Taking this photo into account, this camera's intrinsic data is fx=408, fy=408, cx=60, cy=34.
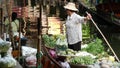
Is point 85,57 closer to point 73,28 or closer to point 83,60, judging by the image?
Result: point 83,60

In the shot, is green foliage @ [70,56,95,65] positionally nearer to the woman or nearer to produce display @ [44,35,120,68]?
produce display @ [44,35,120,68]

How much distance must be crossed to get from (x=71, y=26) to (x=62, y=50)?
24.6 inches

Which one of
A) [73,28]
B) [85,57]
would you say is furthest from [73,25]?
[85,57]

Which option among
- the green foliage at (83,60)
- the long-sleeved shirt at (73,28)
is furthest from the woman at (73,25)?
the green foliage at (83,60)

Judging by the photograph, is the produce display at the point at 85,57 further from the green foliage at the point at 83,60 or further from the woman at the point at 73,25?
the woman at the point at 73,25

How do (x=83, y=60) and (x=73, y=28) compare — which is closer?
(x=83, y=60)

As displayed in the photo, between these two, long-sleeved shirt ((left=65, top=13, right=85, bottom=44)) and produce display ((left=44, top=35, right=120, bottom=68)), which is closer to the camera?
produce display ((left=44, top=35, right=120, bottom=68))

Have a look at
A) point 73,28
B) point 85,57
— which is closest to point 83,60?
point 85,57

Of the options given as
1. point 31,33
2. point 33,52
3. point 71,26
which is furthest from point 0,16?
point 31,33

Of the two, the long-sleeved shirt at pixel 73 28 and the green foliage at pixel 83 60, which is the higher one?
the long-sleeved shirt at pixel 73 28

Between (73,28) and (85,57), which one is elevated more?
(73,28)

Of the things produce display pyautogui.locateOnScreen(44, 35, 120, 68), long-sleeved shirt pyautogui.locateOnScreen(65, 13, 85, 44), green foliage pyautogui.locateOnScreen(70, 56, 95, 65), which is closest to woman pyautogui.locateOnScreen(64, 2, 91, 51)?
long-sleeved shirt pyautogui.locateOnScreen(65, 13, 85, 44)

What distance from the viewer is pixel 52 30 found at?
58.7 ft

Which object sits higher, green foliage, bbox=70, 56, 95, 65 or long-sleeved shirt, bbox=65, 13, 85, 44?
long-sleeved shirt, bbox=65, 13, 85, 44
